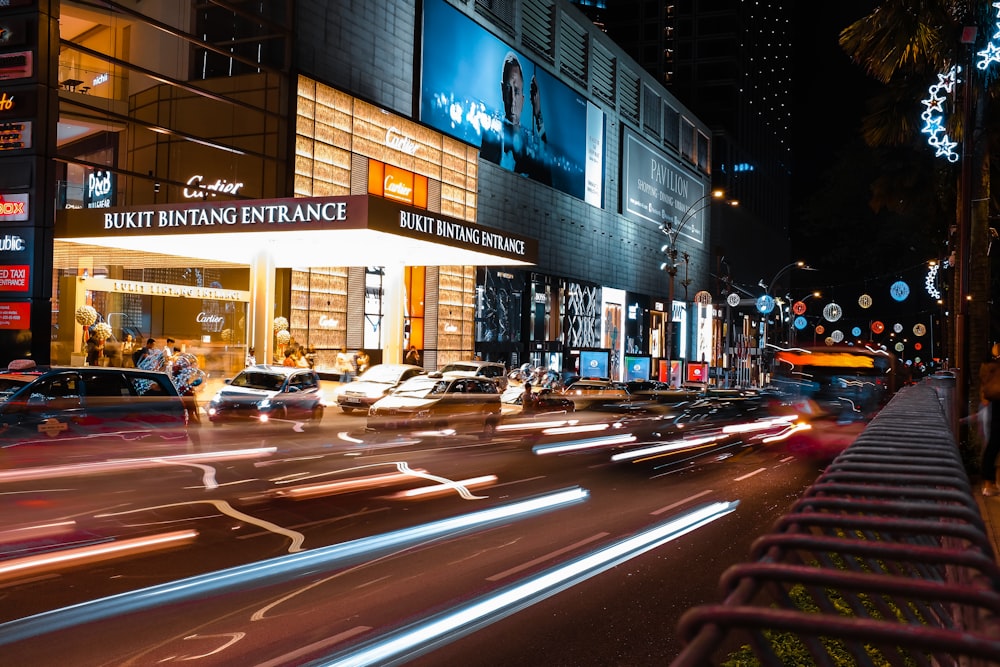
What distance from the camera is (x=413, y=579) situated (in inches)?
349

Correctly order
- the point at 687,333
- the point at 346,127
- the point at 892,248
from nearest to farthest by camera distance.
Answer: the point at 346,127 < the point at 892,248 < the point at 687,333

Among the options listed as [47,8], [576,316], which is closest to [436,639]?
[47,8]

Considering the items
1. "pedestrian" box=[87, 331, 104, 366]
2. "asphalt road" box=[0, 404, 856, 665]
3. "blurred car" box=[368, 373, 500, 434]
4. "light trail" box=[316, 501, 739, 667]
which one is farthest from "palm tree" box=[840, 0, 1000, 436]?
"pedestrian" box=[87, 331, 104, 366]

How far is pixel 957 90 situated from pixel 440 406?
519 inches

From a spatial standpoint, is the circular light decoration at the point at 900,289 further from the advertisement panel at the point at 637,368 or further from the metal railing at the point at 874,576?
the metal railing at the point at 874,576

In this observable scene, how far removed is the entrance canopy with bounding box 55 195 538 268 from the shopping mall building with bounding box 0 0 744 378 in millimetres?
80

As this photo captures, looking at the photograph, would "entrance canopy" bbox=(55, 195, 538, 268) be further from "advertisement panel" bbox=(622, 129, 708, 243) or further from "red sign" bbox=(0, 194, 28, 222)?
"advertisement panel" bbox=(622, 129, 708, 243)

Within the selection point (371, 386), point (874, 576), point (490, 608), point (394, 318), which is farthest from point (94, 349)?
point (874, 576)

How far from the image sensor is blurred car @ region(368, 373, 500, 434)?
2302 cm

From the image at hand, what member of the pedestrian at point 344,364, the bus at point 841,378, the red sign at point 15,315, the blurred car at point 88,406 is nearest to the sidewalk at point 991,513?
the blurred car at point 88,406

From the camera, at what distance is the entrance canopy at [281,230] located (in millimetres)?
27422

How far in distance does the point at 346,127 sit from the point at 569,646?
33.5 meters

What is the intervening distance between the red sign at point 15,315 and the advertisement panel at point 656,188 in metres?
42.8

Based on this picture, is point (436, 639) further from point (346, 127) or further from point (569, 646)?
point (346, 127)
